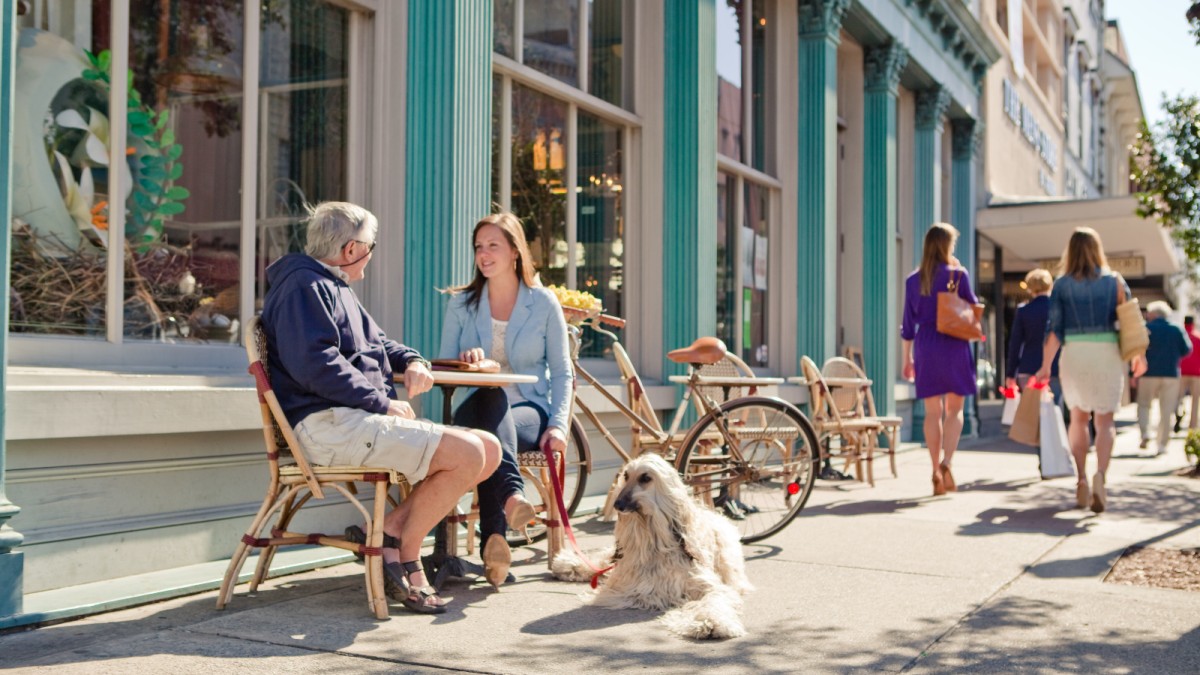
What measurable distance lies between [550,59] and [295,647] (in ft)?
17.3

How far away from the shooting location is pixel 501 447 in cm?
491

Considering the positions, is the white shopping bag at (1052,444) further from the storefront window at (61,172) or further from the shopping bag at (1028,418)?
the storefront window at (61,172)

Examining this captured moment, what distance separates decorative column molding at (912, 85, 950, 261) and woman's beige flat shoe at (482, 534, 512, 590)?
466 inches

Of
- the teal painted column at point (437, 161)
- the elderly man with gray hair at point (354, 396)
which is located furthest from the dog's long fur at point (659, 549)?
the teal painted column at point (437, 161)

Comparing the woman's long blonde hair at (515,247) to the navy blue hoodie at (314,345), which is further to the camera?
the woman's long blonde hair at (515,247)

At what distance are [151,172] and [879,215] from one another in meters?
9.84

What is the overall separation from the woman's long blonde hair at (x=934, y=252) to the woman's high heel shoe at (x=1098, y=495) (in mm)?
1813

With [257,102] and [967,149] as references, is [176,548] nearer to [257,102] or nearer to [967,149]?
[257,102]

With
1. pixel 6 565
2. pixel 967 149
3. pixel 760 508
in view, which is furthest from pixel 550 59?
pixel 967 149

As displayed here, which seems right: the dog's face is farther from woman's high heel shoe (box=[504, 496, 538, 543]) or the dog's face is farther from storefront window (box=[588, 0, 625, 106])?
storefront window (box=[588, 0, 625, 106])

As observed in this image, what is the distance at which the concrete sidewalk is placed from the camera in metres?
3.88

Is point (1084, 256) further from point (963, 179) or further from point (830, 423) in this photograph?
point (963, 179)

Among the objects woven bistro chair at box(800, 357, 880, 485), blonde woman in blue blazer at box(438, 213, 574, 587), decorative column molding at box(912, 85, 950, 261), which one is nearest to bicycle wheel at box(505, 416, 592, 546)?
blonde woman in blue blazer at box(438, 213, 574, 587)

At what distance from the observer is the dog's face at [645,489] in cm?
463
